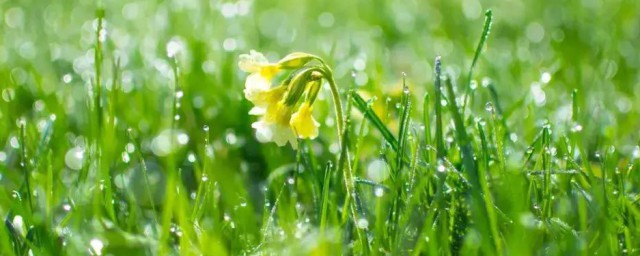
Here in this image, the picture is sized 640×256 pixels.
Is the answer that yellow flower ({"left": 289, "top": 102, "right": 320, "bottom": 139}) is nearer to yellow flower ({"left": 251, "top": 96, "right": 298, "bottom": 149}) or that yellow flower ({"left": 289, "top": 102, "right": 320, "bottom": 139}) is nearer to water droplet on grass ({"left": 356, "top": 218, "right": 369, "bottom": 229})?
yellow flower ({"left": 251, "top": 96, "right": 298, "bottom": 149})

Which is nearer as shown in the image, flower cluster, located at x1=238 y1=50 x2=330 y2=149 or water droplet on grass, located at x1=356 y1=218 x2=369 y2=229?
water droplet on grass, located at x1=356 y1=218 x2=369 y2=229

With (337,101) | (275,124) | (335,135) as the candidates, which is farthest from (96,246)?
(335,135)

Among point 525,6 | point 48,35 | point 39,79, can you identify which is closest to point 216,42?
point 39,79

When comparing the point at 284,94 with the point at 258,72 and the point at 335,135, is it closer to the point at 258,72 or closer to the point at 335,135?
the point at 258,72

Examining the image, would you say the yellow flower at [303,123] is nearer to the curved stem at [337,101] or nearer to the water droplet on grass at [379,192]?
the curved stem at [337,101]

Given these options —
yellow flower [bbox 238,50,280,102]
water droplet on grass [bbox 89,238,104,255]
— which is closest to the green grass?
water droplet on grass [bbox 89,238,104,255]

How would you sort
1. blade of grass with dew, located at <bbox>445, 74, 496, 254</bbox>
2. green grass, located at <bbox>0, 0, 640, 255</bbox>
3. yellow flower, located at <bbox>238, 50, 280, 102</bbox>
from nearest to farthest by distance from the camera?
blade of grass with dew, located at <bbox>445, 74, 496, 254</bbox>, green grass, located at <bbox>0, 0, 640, 255</bbox>, yellow flower, located at <bbox>238, 50, 280, 102</bbox>

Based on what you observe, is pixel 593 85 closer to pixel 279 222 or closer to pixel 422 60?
pixel 422 60
